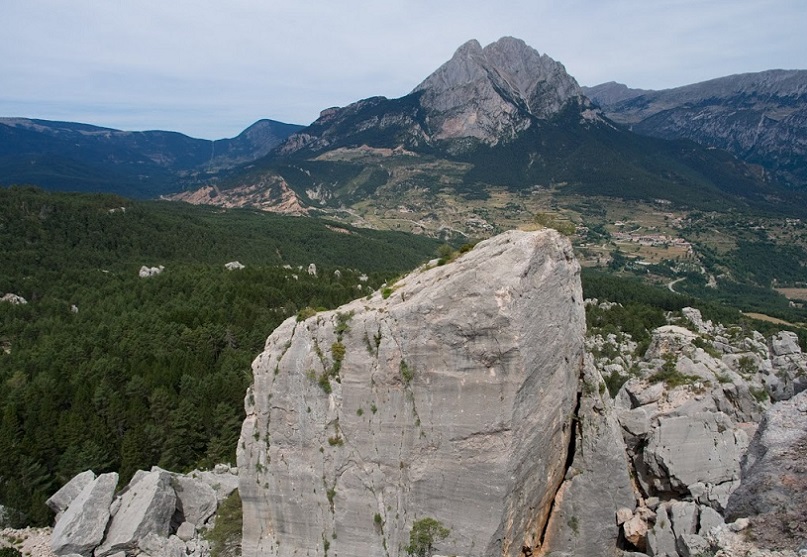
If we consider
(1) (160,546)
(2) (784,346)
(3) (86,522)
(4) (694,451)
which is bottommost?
(1) (160,546)

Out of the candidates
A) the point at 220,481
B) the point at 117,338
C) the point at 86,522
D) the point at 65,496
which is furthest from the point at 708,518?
the point at 117,338

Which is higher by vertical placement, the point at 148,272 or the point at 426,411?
the point at 426,411

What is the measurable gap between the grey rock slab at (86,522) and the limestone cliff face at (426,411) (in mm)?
10731

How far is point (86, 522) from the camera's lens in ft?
93.2

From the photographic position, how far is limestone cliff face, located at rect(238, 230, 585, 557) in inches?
761

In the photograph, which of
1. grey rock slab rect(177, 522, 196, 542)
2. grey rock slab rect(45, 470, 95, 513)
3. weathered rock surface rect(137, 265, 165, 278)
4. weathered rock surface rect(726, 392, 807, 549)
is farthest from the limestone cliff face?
weathered rock surface rect(137, 265, 165, 278)

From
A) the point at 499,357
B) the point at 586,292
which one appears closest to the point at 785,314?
the point at 586,292

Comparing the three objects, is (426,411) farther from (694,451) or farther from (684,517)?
(694,451)

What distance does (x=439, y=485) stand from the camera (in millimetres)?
20094

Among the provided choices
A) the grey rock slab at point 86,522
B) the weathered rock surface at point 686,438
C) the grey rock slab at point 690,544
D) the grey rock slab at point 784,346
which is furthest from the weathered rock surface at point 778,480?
the grey rock slab at point 784,346

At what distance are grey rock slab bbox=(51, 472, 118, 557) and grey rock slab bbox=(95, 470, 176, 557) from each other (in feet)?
2.13

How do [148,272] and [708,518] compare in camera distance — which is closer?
[708,518]

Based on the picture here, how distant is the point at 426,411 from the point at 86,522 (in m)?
21.4

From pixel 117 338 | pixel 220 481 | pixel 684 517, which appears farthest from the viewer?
pixel 117 338
